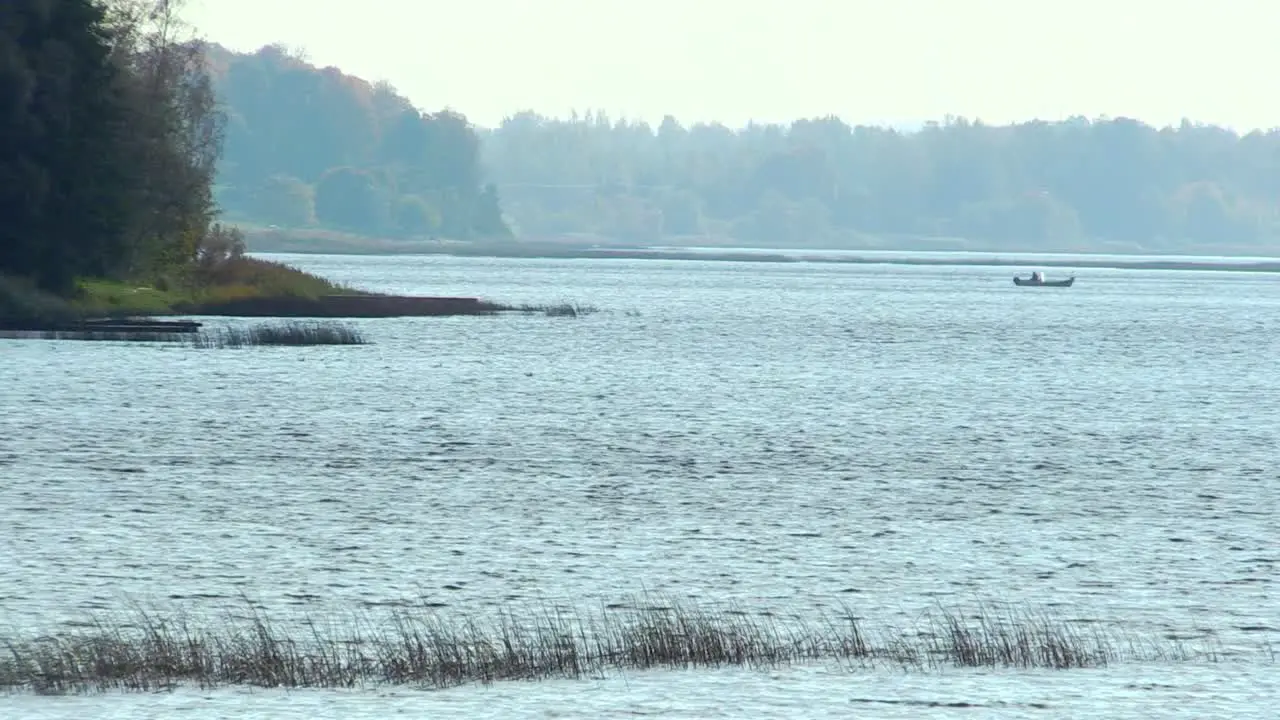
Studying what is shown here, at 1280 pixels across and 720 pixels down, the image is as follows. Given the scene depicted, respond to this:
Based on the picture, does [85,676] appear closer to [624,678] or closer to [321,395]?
[624,678]

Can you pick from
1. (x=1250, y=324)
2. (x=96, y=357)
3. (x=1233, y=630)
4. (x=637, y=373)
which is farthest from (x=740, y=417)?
(x=1250, y=324)

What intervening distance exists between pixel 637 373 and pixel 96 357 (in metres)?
20.7

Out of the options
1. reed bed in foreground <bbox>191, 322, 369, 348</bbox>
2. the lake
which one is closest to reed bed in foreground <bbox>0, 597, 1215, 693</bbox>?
the lake

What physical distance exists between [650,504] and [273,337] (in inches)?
1959

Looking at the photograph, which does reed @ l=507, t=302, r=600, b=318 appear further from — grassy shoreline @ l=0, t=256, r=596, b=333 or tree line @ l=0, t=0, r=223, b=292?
tree line @ l=0, t=0, r=223, b=292

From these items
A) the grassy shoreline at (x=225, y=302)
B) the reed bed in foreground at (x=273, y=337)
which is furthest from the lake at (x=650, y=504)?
the grassy shoreline at (x=225, y=302)

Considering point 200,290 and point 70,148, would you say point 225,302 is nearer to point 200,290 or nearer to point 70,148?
point 200,290

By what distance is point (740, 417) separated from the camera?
61.5m

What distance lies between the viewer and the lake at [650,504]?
881 inches

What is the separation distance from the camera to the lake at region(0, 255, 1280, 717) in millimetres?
22375

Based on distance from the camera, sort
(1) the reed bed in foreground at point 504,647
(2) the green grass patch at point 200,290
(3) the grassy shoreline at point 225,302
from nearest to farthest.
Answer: (1) the reed bed in foreground at point 504,647, (3) the grassy shoreline at point 225,302, (2) the green grass patch at point 200,290

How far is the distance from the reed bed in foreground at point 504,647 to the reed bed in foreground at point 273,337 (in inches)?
2363

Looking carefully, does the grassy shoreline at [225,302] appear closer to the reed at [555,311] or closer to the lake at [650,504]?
the reed at [555,311]

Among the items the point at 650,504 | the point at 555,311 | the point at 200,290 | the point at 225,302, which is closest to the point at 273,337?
the point at 225,302
